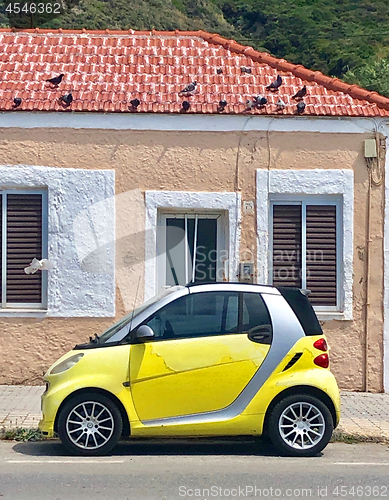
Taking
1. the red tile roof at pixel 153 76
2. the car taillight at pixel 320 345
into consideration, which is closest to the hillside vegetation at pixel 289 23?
the red tile roof at pixel 153 76

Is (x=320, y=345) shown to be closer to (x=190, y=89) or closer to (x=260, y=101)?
(x=260, y=101)

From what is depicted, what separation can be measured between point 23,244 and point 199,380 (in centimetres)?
468

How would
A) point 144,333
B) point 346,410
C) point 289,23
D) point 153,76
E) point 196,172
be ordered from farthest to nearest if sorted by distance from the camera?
point 289,23 → point 153,76 → point 196,172 → point 346,410 → point 144,333

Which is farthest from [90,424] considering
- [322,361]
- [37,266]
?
[37,266]

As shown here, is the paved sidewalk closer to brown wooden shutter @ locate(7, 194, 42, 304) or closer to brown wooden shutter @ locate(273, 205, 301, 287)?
brown wooden shutter @ locate(7, 194, 42, 304)

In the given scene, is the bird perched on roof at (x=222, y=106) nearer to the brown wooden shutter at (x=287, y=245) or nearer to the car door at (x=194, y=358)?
the brown wooden shutter at (x=287, y=245)

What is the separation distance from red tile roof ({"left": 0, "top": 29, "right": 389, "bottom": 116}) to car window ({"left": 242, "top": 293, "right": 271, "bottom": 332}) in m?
4.06

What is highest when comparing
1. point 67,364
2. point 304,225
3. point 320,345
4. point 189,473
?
point 304,225

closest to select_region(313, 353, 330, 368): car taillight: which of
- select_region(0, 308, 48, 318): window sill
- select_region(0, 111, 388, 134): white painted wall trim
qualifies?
select_region(0, 111, 388, 134): white painted wall trim

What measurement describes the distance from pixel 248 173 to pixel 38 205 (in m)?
3.10

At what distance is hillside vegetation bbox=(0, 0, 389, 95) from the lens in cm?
3719

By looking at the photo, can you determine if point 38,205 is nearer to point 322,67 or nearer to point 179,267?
point 179,267

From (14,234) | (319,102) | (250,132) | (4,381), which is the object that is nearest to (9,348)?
(4,381)

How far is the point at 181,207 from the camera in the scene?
10742mm
